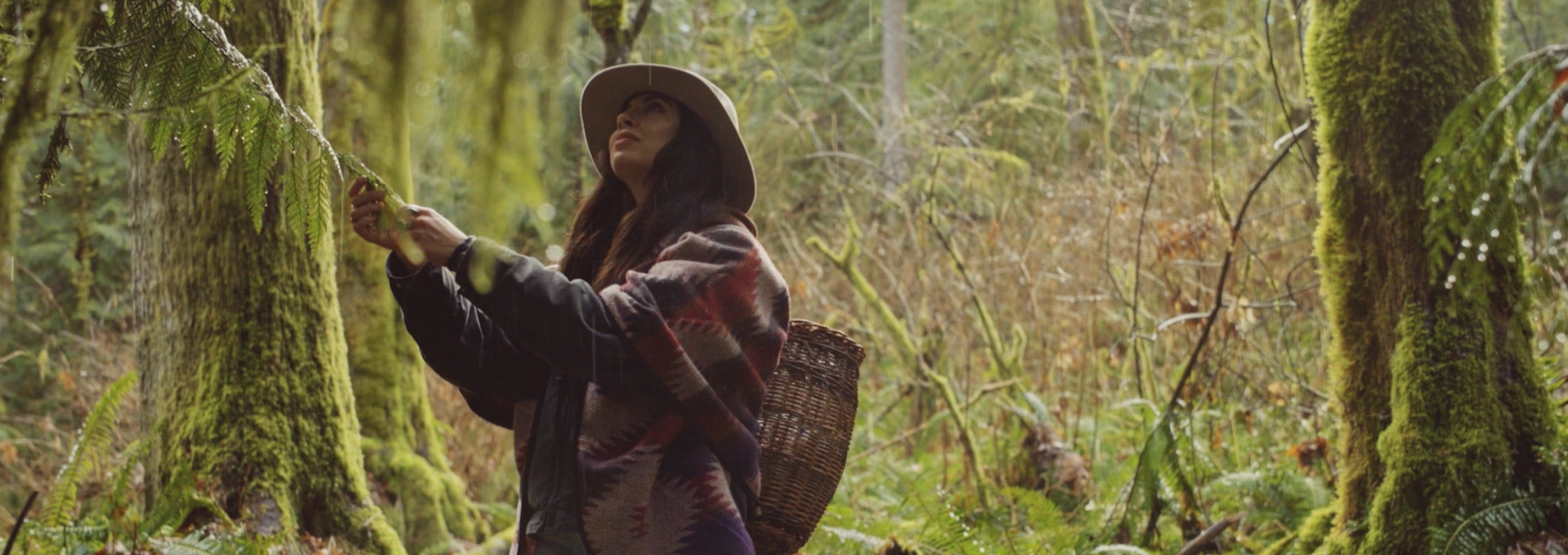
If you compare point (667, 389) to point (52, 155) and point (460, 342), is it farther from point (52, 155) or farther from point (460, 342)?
point (52, 155)

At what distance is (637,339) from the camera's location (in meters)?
2.60

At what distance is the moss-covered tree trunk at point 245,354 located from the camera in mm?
4188

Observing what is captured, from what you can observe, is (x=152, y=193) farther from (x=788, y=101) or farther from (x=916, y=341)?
(x=788, y=101)

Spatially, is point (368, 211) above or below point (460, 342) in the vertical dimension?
above

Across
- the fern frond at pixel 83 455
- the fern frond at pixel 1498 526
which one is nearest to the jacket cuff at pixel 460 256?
the fern frond at pixel 83 455

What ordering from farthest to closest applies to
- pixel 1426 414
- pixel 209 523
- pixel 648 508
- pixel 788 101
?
1. pixel 788 101
2. pixel 209 523
3. pixel 1426 414
4. pixel 648 508

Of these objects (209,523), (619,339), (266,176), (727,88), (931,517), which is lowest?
(209,523)

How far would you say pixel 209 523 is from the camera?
13.1 ft

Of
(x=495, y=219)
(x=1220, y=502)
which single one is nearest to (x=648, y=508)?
(x=495, y=219)

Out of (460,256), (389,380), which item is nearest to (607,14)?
(389,380)

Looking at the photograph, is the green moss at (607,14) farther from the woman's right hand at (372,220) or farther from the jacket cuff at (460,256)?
the jacket cuff at (460,256)

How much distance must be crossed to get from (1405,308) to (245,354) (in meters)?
3.85

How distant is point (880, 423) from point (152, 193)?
593 centimetres

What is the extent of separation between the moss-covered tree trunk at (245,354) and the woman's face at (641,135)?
1589 millimetres
